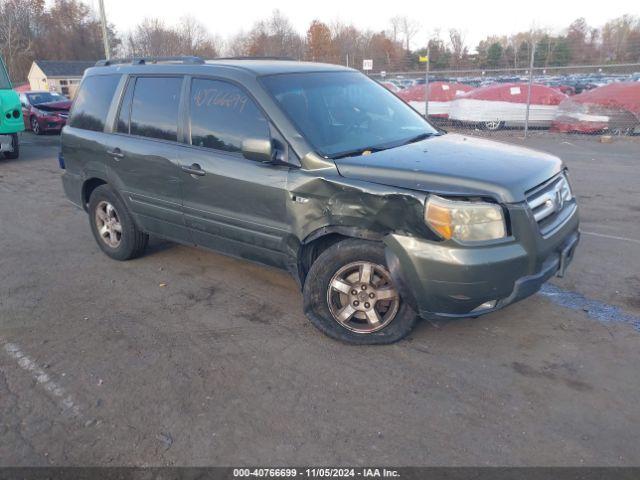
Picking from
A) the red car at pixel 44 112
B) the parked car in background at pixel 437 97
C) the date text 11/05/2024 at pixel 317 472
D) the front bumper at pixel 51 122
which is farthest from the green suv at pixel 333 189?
the red car at pixel 44 112

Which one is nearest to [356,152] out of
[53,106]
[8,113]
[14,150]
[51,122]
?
[8,113]

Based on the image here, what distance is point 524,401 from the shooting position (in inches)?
125

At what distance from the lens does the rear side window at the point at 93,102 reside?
535 cm

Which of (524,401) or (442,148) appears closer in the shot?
(524,401)

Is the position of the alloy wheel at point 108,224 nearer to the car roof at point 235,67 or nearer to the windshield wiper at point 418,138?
the car roof at point 235,67

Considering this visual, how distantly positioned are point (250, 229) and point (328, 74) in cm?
153

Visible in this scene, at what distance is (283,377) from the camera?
3494 millimetres

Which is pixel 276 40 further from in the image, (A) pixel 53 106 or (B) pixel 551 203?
(B) pixel 551 203

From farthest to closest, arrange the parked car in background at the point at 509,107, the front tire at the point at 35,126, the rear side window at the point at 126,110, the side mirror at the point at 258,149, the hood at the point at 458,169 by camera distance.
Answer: the front tire at the point at 35,126 → the parked car in background at the point at 509,107 → the rear side window at the point at 126,110 → the side mirror at the point at 258,149 → the hood at the point at 458,169

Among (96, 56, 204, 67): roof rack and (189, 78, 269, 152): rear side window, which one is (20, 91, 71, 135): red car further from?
(189, 78, 269, 152): rear side window

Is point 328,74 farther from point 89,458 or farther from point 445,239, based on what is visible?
point 89,458

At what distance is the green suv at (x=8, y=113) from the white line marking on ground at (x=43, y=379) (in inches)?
393

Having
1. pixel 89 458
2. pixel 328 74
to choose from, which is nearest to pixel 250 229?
pixel 328 74

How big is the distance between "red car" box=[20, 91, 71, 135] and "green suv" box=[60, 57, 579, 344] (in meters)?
14.4
